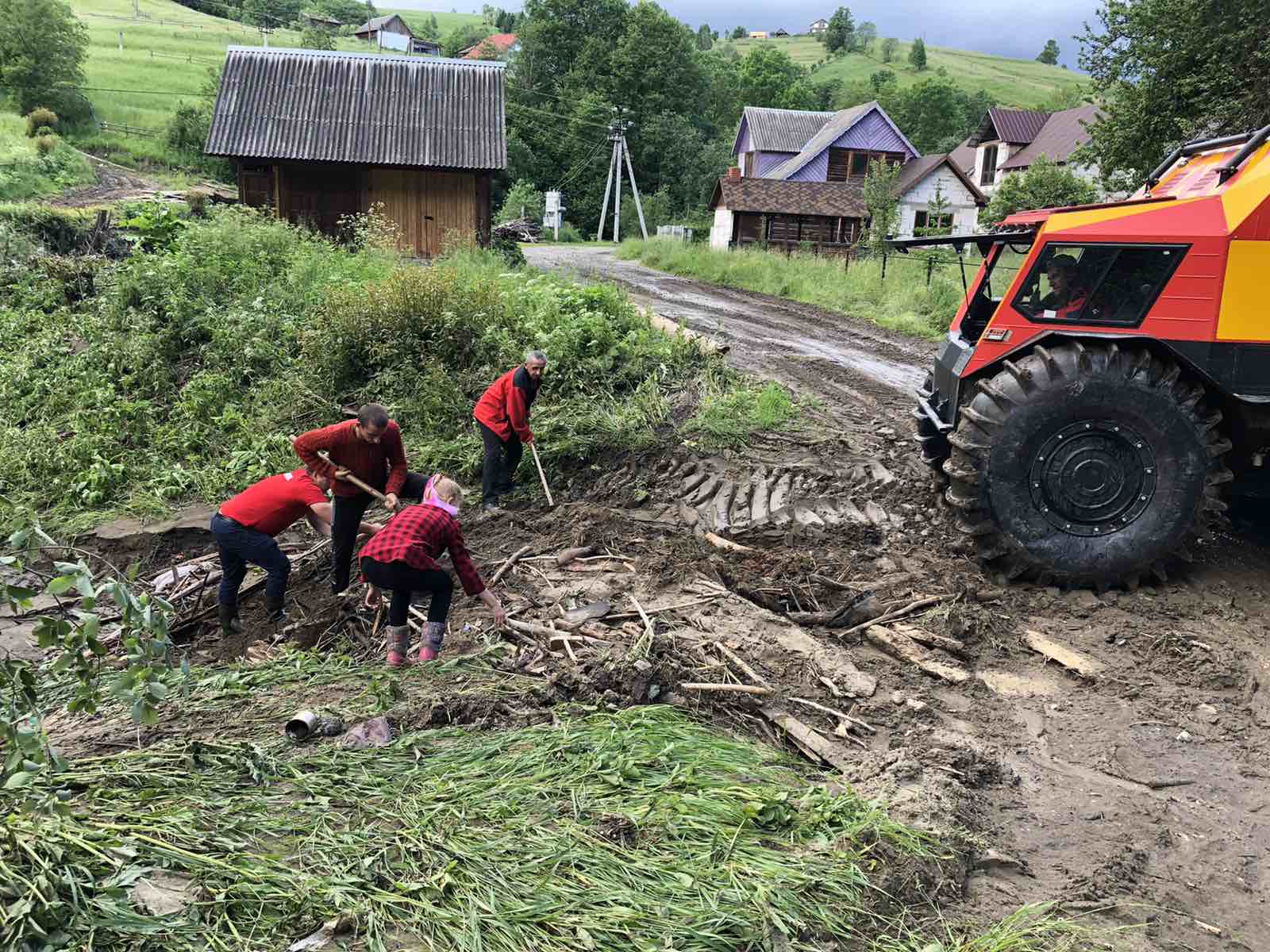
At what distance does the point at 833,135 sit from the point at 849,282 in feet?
99.8

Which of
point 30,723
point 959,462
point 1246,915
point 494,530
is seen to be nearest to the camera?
point 30,723

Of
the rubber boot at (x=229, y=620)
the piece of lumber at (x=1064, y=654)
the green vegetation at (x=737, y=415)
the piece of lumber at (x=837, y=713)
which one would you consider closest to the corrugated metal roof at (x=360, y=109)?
the green vegetation at (x=737, y=415)

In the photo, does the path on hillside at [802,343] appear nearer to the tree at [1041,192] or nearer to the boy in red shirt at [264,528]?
the tree at [1041,192]

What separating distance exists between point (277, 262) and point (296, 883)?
44.2ft

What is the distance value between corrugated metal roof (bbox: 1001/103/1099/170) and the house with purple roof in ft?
13.6

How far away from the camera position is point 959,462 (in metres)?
6.39

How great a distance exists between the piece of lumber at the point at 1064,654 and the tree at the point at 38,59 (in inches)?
1796

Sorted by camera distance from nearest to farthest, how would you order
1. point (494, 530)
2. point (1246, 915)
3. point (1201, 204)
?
1. point (1246, 915)
2. point (1201, 204)
3. point (494, 530)

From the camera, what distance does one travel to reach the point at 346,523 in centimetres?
719

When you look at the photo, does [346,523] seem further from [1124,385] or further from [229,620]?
[1124,385]

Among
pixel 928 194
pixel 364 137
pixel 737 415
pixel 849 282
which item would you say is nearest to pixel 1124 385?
pixel 737 415

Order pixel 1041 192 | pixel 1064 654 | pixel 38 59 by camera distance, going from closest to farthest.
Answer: pixel 1064 654
pixel 1041 192
pixel 38 59

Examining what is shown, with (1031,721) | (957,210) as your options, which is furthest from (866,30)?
(1031,721)

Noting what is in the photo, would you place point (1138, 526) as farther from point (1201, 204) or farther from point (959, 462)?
point (1201, 204)
